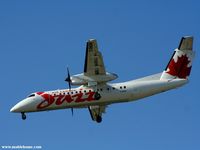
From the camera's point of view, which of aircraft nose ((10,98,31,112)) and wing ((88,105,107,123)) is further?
wing ((88,105,107,123))

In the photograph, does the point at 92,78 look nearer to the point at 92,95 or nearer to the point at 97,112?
the point at 92,95

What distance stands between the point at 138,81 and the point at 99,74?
10.9 ft

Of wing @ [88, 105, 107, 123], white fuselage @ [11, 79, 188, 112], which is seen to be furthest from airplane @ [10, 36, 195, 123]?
wing @ [88, 105, 107, 123]

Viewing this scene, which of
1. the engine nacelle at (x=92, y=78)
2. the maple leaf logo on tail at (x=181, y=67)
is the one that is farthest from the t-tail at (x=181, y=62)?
the engine nacelle at (x=92, y=78)

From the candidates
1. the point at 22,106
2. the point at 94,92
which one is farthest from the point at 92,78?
the point at 22,106

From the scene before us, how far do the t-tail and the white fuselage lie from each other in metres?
1.05

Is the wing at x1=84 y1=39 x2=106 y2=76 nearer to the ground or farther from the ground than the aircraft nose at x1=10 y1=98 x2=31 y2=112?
farther from the ground

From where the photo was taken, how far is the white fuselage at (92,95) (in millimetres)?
35469

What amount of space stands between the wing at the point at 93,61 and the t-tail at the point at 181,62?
531 cm

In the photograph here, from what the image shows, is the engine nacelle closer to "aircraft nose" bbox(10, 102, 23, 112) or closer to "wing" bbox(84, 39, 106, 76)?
"wing" bbox(84, 39, 106, 76)

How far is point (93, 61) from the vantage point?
33562 millimetres

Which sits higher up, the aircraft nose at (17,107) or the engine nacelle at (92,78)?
the engine nacelle at (92,78)

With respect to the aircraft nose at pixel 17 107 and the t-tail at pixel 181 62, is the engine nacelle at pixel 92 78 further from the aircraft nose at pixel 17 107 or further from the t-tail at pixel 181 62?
the aircraft nose at pixel 17 107

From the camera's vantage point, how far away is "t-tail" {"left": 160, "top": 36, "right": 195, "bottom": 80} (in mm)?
36656
